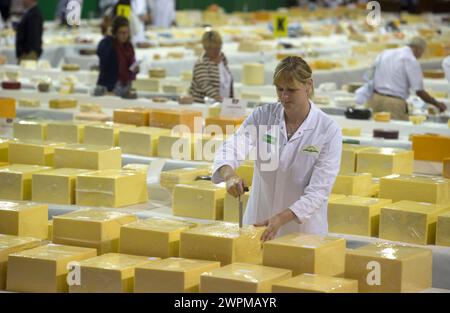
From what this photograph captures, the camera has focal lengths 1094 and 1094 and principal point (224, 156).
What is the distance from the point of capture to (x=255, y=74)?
1044 centimetres

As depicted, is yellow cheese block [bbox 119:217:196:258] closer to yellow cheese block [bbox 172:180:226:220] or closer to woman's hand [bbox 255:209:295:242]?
woman's hand [bbox 255:209:295:242]

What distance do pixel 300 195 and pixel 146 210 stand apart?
1266 mm

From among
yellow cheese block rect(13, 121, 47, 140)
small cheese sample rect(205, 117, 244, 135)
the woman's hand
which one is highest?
small cheese sample rect(205, 117, 244, 135)

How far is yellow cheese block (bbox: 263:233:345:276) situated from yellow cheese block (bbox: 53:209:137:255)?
0.70m

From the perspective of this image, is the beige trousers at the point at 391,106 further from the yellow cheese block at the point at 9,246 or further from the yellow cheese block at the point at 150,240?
the yellow cheese block at the point at 9,246

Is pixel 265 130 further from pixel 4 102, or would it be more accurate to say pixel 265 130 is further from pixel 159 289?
pixel 4 102

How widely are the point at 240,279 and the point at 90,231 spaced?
900 millimetres

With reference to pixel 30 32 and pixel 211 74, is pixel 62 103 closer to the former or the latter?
pixel 211 74

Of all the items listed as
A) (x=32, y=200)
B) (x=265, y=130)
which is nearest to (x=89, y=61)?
(x=32, y=200)

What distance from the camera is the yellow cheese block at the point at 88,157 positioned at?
571 centimetres

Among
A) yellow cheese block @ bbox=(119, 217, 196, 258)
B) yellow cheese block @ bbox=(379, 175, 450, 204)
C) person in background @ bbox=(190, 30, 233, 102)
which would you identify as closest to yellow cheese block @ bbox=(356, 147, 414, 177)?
yellow cheese block @ bbox=(379, 175, 450, 204)

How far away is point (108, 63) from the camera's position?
8922 mm

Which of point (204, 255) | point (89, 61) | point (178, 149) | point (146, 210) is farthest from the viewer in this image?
point (89, 61)

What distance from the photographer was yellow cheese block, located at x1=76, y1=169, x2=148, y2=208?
5.36m
